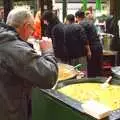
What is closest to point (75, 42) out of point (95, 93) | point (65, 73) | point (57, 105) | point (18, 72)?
point (65, 73)

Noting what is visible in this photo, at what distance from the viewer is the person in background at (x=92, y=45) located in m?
7.03

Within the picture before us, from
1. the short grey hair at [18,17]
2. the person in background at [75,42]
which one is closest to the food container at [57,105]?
the short grey hair at [18,17]

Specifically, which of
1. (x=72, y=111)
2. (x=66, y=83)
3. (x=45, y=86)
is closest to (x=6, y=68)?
(x=45, y=86)

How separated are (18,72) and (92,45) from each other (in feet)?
16.4

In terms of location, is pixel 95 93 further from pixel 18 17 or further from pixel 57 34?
pixel 57 34

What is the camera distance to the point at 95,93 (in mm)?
3117

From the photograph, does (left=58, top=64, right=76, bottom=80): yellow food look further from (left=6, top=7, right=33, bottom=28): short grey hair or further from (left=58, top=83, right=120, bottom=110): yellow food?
(left=6, top=7, right=33, bottom=28): short grey hair

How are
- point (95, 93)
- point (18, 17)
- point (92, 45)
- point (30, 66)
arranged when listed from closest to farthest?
1. point (30, 66)
2. point (18, 17)
3. point (95, 93)
4. point (92, 45)

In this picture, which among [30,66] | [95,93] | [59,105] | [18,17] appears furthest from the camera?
[95,93]

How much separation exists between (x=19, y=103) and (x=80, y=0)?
10.1 m

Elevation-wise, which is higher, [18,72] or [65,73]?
[18,72]

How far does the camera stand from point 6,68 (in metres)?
2.41

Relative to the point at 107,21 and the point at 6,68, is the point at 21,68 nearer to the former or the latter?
the point at 6,68

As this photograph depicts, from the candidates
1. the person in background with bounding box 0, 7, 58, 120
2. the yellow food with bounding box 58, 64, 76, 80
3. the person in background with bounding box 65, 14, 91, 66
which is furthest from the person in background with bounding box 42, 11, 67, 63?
the person in background with bounding box 0, 7, 58, 120
